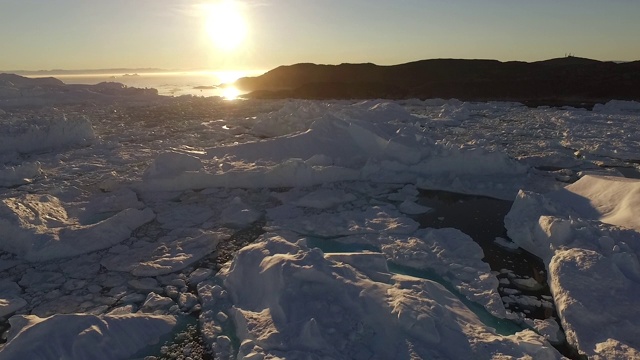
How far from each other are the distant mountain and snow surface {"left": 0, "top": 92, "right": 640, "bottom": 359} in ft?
75.1

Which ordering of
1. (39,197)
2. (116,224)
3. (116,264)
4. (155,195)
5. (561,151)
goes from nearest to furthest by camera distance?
(116,264), (116,224), (39,197), (155,195), (561,151)

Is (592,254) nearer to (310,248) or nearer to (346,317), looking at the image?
(346,317)

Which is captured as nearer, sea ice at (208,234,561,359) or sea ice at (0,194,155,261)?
sea ice at (208,234,561,359)

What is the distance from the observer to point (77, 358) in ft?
12.2

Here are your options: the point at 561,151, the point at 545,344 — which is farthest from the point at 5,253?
the point at 561,151

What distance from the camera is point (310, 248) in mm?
5484

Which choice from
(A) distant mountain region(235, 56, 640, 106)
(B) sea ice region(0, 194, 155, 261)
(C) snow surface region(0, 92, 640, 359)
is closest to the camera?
(C) snow surface region(0, 92, 640, 359)

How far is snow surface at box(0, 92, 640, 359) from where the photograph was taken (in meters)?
4.02

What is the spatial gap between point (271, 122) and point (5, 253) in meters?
10.2

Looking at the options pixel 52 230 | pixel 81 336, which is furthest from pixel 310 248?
pixel 52 230

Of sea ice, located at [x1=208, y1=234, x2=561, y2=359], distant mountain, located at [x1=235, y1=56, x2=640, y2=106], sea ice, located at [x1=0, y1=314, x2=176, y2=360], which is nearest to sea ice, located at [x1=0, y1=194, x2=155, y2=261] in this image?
sea ice, located at [x1=0, y1=314, x2=176, y2=360]

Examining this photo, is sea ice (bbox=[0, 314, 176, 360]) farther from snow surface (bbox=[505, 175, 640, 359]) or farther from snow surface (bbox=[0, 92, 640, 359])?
snow surface (bbox=[505, 175, 640, 359])

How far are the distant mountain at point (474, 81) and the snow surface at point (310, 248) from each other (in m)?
22.9

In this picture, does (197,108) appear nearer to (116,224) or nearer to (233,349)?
(116,224)
